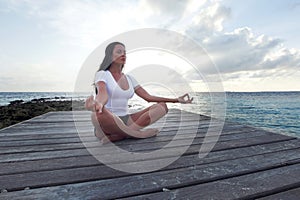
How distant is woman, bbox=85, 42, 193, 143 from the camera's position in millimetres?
2332

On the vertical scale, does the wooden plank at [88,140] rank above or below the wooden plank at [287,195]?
above

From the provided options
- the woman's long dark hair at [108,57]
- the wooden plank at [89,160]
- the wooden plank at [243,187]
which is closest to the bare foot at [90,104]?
the woman's long dark hair at [108,57]

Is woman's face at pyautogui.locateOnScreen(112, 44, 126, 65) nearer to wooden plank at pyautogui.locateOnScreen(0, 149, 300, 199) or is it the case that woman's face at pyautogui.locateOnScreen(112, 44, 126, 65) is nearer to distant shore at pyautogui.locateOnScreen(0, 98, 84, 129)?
wooden plank at pyautogui.locateOnScreen(0, 149, 300, 199)

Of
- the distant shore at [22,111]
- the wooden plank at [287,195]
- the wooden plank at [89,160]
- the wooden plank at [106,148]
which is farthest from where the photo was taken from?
the distant shore at [22,111]

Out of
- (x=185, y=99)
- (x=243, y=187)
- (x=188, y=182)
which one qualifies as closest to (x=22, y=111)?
(x=185, y=99)

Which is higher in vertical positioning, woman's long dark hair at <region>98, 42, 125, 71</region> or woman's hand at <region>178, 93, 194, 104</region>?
woman's long dark hair at <region>98, 42, 125, 71</region>

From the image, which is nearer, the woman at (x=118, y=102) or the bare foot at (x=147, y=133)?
the woman at (x=118, y=102)

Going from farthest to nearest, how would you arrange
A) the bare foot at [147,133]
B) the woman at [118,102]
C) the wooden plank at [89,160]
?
the bare foot at [147,133] → the woman at [118,102] → the wooden plank at [89,160]

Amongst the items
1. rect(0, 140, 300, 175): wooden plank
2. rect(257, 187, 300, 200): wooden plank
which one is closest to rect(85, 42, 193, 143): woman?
rect(0, 140, 300, 175): wooden plank

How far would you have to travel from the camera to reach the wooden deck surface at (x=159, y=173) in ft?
4.06

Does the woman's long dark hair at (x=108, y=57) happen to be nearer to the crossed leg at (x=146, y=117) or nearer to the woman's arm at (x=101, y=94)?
the woman's arm at (x=101, y=94)

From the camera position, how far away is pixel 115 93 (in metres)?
2.53

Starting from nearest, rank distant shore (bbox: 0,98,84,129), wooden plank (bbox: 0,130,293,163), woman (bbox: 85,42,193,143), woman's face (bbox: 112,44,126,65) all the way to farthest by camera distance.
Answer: wooden plank (bbox: 0,130,293,163), woman (bbox: 85,42,193,143), woman's face (bbox: 112,44,126,65), distant shore (bbox: 0,98,84,129)

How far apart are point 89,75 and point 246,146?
1.89 m
